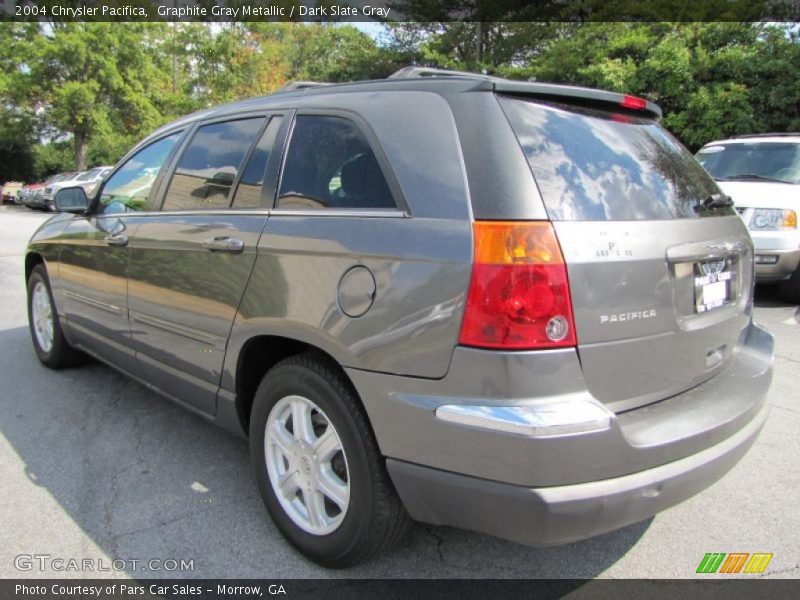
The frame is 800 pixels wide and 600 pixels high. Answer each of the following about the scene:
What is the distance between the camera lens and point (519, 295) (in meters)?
1.83

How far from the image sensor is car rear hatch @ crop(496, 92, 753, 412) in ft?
6.26

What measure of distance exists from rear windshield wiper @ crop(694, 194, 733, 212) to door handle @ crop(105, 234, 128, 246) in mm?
2900

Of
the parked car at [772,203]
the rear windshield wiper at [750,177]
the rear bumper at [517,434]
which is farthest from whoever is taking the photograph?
the rear windshield wiper at [750,177]

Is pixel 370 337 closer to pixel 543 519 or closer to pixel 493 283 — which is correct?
pixel 493 283

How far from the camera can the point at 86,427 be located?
372cm

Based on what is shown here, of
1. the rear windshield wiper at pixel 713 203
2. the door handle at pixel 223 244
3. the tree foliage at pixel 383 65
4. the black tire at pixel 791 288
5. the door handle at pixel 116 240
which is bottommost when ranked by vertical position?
the black tire at pixel 791 288

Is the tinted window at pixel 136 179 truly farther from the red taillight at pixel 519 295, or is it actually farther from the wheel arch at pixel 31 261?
the red taillight at pixel 519 295

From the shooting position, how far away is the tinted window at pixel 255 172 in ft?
8.93

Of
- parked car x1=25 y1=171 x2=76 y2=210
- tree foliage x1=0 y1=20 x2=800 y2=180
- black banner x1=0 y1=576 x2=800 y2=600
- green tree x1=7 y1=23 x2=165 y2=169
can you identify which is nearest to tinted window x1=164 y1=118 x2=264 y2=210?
black banner x1=0 y1=576 x2=800 y2=600

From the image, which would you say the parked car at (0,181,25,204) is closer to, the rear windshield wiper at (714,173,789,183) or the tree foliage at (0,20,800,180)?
the tree foliage at (0,20,800,180)

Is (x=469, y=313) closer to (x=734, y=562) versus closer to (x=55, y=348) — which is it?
(x=734, y=562)

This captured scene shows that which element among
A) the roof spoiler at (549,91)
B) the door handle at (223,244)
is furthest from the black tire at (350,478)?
the roof spoiler at (549,91)

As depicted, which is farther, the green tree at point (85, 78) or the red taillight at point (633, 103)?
the green tree at point (85, 78)

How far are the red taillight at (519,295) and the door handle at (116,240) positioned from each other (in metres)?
2.40
